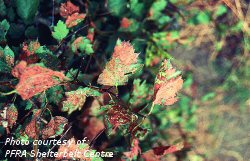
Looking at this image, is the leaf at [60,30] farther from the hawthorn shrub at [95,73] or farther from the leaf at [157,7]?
the leaf at [157,7]

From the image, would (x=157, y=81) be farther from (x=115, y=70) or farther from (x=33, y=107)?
(x=33, y=107)

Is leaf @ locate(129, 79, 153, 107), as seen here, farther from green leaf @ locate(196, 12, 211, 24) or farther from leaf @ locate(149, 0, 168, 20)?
green leaf @ locate(196, 12, 211, 24)

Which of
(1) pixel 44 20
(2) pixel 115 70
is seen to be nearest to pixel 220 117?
(2) pixel 115 70

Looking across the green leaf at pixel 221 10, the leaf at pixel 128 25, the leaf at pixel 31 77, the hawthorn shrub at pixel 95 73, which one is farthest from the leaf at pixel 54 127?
the green leaf at pixel 221 10

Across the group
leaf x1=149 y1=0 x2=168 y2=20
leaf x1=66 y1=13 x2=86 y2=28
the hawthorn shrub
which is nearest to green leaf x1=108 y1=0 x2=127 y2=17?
the hawthorn shrub

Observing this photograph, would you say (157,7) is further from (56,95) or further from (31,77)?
(31,77)

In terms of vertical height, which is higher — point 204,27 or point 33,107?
point 204,27
